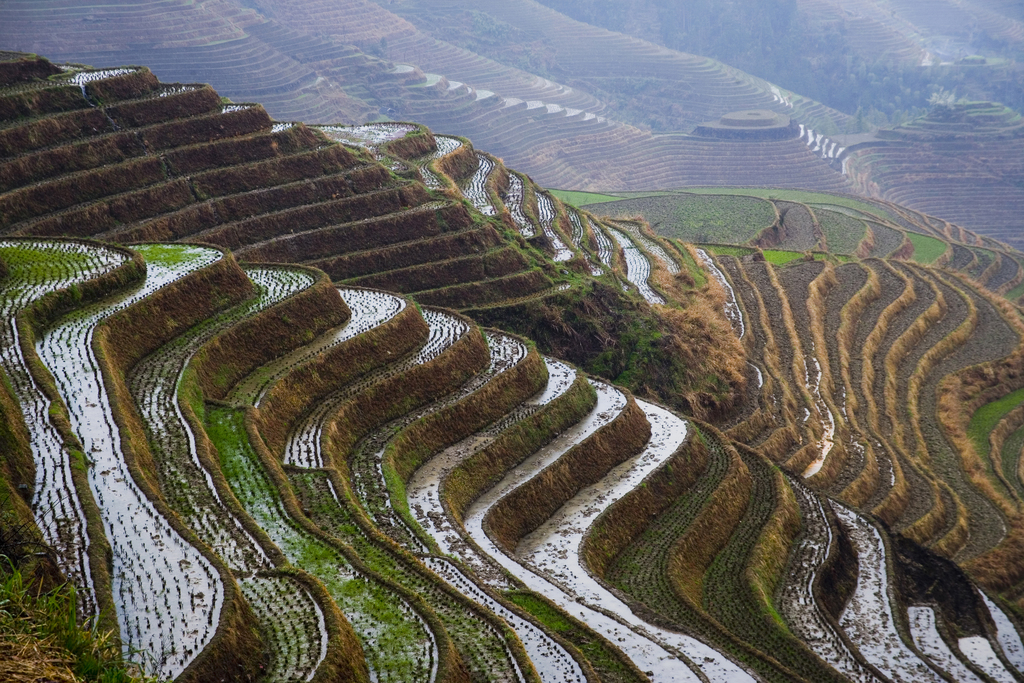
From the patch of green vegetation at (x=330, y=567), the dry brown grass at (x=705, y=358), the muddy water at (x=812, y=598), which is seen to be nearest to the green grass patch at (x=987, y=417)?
the dry brown grass at (x=705, y=358)

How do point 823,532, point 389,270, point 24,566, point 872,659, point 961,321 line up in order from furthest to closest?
1. point 961,321
2. point 389,270
3. point 823,532
4. point 872,659
5. point 24,566

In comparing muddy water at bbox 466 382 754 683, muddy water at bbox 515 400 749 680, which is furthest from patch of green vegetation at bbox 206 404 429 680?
muddy water at bbox 515 400 749 680

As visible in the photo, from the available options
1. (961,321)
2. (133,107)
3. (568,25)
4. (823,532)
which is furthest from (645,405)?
(568,25)

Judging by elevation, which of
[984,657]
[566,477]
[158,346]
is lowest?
[984,657]

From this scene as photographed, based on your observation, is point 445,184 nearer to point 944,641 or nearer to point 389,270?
point 389,270

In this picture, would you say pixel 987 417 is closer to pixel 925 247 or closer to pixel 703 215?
pixel 925 247

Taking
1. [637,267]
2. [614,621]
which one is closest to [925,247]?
[637,267]
